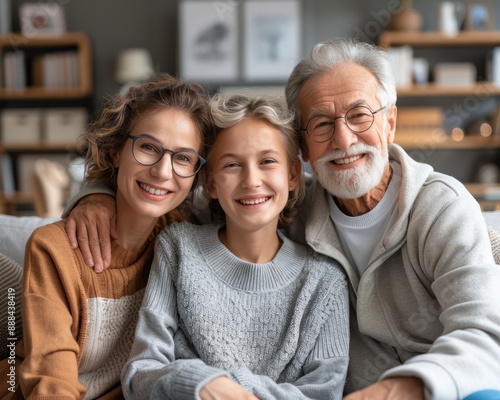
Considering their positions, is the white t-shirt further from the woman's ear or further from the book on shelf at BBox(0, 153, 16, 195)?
the book on shelf at BBox(0, 153, 16, 195)

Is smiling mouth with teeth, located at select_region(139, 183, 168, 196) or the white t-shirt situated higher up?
smiling mouth with teeth, located at select_region(139, 183, 168, 196)

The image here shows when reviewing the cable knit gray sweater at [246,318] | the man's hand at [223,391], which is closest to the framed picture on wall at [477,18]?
the cable knit gray sweater at [246,318]

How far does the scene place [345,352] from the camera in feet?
4.97

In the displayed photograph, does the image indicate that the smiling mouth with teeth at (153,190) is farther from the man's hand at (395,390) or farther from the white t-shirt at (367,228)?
the man's hand at (395,390)

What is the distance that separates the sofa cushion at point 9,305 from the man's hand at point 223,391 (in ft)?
2.12

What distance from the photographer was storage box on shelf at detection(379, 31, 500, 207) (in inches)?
223

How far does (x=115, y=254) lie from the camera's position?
5.35 feet

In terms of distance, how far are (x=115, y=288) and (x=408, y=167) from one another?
2.70ft

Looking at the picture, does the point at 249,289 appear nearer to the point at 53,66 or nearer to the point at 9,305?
the point at 9,305

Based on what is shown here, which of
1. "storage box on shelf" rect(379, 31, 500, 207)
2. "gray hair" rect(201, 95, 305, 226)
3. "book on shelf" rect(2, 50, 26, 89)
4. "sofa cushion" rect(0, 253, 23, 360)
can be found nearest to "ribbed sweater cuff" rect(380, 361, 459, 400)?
"gray hair" rect(201, 95, 305, 226)

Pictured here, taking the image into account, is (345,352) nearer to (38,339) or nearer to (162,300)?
(162,300)

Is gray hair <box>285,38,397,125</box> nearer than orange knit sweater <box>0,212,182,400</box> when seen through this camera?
No

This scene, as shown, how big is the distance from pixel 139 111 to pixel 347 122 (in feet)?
1.81

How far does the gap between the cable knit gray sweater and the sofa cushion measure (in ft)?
1.32
